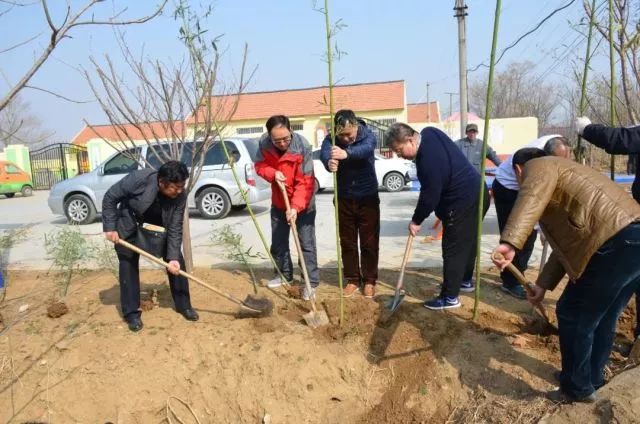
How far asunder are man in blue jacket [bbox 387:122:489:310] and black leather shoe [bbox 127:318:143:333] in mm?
2272

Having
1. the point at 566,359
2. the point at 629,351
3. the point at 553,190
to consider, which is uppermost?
the point at 553,190

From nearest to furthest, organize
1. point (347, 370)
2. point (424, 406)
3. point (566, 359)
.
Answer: point (566, 359)
point (424, 406)
point (347, 370)

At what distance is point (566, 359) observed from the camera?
2.59 metres

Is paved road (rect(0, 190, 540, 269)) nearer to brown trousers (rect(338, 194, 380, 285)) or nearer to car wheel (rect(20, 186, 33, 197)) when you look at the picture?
brown trousers (rect(338, 194, 380, 285))

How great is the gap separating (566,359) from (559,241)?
0.66 m

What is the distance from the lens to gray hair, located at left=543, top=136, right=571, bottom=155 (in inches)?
139

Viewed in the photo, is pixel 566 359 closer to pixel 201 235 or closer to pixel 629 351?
pixel 629 351

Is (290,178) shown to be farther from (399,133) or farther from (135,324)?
(135,324)

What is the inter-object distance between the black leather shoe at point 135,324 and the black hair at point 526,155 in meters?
3.15

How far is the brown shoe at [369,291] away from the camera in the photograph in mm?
4342

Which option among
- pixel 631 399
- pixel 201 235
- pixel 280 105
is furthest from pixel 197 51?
pixel 280 105

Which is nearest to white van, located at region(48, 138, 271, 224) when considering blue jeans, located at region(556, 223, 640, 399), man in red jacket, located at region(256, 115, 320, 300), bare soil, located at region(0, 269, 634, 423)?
man in red jacket, located at region(256, 115, 320, 300)

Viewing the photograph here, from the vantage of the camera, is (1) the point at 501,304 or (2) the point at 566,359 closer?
(2) the point at 566,359

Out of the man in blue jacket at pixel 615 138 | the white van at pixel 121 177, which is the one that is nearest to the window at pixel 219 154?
the white van at pixel 121 177
